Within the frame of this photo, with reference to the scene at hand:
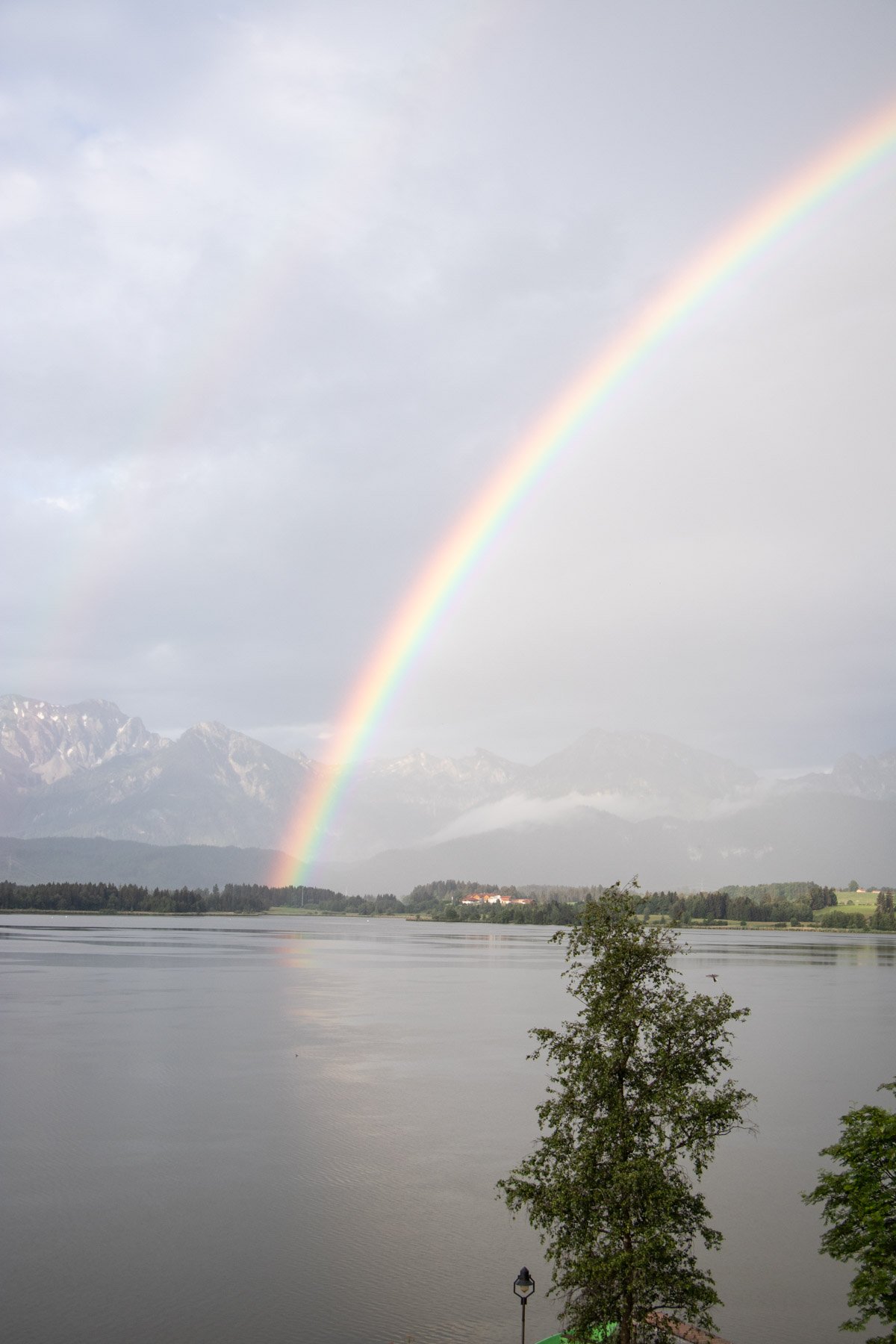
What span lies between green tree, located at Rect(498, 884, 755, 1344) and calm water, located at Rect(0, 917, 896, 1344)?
205 inches

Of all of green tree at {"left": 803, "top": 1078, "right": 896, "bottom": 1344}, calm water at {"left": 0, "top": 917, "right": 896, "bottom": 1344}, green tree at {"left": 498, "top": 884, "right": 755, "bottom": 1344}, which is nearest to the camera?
green tree at {"left": 803, "top": 1078, "right": 896, "bottom": 1344}

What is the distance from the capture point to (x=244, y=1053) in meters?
51.7

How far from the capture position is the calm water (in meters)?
21.8

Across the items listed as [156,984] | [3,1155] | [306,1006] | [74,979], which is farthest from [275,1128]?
[74,979]

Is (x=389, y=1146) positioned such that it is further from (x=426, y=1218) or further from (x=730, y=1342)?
(x=730, y=1342)

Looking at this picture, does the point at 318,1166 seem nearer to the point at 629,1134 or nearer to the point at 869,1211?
the point at 629,1134

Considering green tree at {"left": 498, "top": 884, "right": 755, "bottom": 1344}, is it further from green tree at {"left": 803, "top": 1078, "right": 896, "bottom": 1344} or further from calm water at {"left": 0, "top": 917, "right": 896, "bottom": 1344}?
calm water at {"left": 0, "top": 917, "right": 896, "bottom": 1344}

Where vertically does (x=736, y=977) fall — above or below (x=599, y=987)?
below

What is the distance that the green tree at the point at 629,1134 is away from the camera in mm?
15992

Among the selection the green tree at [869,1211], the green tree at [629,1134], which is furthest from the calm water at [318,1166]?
the green tree at [869,1211]

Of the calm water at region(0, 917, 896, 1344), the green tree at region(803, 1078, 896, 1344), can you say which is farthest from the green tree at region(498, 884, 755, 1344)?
the calm water at region(0, 917, 896, 1344)

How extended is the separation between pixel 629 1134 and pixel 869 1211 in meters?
3.59

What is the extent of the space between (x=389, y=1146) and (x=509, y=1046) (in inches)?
869

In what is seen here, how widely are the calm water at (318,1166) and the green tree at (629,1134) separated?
5.21m
